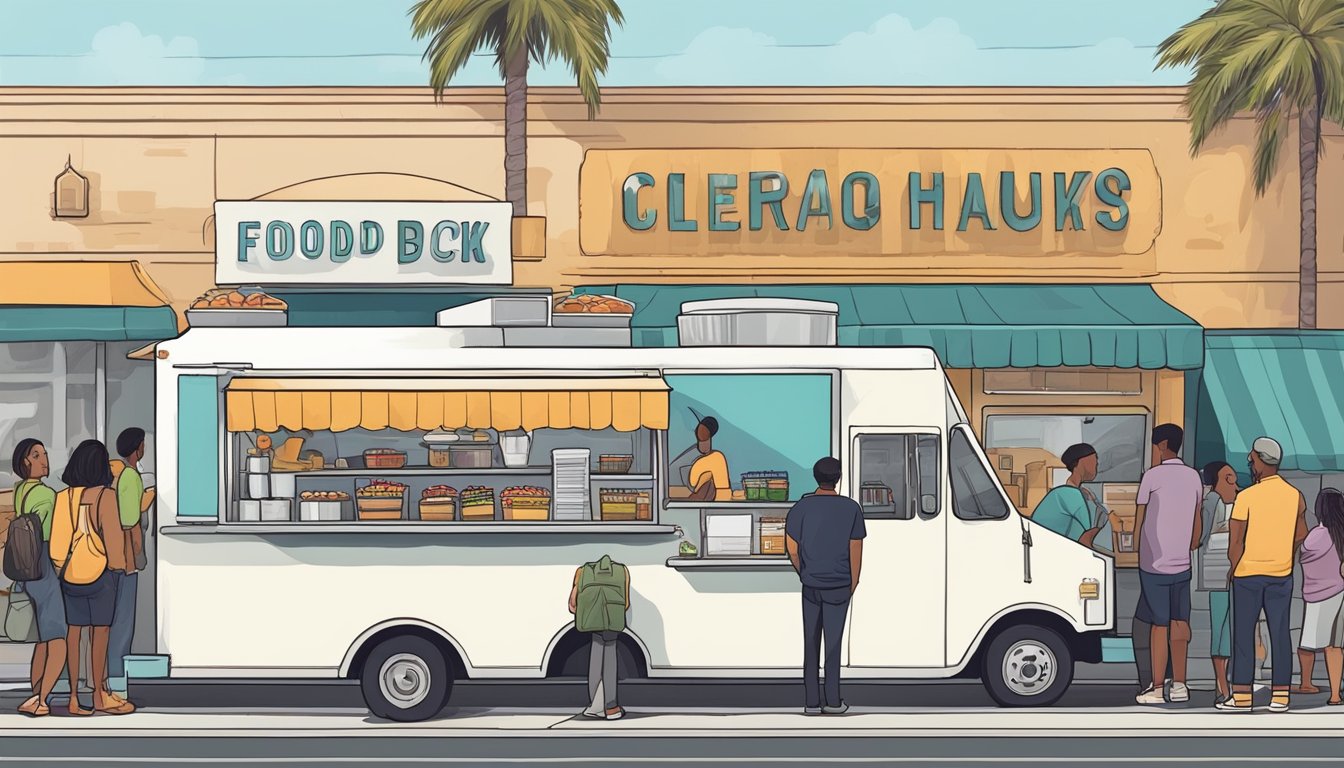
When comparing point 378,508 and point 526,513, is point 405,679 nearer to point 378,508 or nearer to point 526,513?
point 378,508

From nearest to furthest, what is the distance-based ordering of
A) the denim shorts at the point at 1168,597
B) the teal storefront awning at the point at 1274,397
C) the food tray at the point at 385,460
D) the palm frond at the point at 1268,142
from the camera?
the denim shorts at the point at 1168,597 → the food tray at the point at 385,460 → the teal storefront awning at the point at 1274,397 → the palm frond at the point at 1268,142

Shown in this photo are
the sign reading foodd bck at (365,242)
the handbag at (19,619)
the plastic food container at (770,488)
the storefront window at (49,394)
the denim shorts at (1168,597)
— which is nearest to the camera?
the plastic food container at (770,488)

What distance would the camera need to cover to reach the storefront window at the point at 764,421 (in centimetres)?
1186

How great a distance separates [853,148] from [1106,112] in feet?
10.0

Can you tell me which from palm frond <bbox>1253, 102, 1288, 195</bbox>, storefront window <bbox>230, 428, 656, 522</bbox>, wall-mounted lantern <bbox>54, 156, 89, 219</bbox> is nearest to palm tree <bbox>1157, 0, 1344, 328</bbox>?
palm frond <bbox>1253, 102, 1288, 195</bbox>

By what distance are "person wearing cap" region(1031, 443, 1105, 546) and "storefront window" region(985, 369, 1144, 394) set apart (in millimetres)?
7036

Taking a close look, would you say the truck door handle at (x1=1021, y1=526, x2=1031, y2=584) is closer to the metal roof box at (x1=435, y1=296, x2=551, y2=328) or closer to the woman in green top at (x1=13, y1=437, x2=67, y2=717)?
the metal roof box at (x1=435, y1=296, x2=551, y2=328)

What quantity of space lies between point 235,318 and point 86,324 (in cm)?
662

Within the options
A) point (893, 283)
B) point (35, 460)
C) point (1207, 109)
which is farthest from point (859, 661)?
point (1207, 109)

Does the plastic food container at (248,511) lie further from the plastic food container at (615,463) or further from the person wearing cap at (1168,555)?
the person wearing cap at (1168,555)

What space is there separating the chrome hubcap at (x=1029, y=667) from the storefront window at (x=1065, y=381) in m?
8.05

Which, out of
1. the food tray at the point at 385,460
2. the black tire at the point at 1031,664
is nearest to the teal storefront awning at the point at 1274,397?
the black tire at the point at 1031,664

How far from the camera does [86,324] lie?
709 inches

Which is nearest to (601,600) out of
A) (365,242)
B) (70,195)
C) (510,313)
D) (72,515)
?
(510,313)
